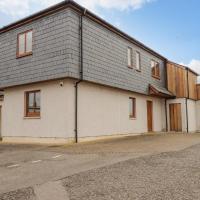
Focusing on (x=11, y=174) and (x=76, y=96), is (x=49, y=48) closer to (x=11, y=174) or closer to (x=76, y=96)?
(x=76, y=96)

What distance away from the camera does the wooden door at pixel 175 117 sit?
22250mm

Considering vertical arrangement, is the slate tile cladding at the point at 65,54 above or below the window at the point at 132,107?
above

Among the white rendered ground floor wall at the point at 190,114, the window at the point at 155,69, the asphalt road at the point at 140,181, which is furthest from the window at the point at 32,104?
the white rendered ground floor wall at the point at 190,114

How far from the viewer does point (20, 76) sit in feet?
49.1

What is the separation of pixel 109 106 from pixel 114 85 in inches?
49.8

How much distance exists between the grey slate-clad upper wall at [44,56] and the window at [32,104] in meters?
0.80

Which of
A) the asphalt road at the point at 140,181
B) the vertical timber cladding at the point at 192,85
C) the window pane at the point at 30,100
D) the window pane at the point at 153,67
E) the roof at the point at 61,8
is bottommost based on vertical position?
the asphalt road at the point at 140,181

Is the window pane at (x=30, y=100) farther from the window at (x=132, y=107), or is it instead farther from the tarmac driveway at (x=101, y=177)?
the window at (x=132, y=107)

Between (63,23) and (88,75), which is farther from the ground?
(63,23)

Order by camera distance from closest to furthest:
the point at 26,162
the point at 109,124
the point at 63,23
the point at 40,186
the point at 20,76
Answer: the point at 40,186 → the point at 26,162 → the point at 63,23 → the point at 20,76 → the point at 109,124

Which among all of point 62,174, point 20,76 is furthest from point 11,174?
point 20,76

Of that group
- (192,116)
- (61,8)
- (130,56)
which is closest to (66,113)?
(61,8)

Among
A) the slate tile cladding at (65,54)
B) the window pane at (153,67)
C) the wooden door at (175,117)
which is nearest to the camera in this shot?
the slate tile cladding at (65,54)

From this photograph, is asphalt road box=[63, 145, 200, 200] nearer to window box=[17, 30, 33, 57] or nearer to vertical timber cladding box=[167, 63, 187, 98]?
window box=[17, 30, 33, 57]
